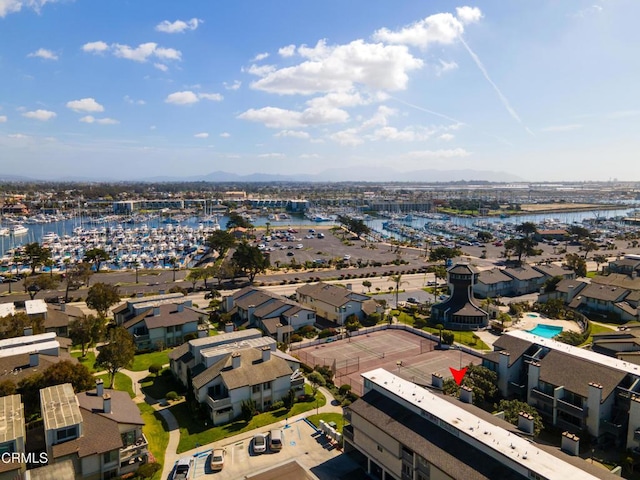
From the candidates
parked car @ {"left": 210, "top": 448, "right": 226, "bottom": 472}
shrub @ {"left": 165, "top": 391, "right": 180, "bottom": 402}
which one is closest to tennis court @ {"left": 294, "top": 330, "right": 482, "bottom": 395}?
shrub @ {"left": 165, "top": 391, "right": 180, "bottom": 402}

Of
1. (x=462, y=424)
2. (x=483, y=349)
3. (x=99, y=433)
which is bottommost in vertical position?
(x=483, y=349)

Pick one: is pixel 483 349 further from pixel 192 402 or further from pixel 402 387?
pixel 192 402

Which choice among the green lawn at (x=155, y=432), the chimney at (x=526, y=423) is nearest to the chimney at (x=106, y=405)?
the green lawn at (x=155, y=432)

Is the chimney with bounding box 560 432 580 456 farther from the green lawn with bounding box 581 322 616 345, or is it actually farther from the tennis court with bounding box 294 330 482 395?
the green lawn with bounding box 581 322 616 345

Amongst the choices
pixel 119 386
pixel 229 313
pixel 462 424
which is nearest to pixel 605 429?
pixel 462 424

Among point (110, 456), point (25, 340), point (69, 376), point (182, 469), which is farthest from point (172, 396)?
point (25, 340)

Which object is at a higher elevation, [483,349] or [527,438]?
[527,438]

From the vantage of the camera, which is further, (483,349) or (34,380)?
(483,349)
